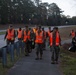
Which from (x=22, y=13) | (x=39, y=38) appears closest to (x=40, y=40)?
(x=39, y=38)

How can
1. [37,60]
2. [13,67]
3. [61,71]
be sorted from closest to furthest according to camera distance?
[61,71] < [13,67] < [37,60]

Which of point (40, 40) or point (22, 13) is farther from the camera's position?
point (22, 13)

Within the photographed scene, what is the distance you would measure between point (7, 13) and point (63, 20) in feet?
182

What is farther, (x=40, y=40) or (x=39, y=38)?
(x=39, y=38)

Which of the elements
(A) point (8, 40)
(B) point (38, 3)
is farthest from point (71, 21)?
(A) point (8, 40)

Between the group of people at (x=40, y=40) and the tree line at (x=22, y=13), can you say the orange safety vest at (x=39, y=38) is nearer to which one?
the group of people at (x=40, y=40)

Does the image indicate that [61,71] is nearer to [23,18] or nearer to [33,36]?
[33,36]

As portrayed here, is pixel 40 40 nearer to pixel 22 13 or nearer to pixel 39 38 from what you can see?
pixel 39 38

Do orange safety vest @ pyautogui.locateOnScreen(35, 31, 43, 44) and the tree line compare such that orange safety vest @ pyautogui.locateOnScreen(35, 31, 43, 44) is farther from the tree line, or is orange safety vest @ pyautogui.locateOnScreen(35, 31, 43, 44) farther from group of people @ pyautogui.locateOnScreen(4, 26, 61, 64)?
the tree line

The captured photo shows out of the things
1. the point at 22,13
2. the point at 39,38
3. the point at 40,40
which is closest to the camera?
the point at 40,40

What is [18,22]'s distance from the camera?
4646 inches

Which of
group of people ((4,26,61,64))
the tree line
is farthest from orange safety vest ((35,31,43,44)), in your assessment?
the tree line

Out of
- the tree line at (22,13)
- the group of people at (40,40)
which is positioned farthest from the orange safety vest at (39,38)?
the tree line at (22,13)

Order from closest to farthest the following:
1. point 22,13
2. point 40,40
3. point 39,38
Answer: point 40,40 → point 39,38 → point 22,13
